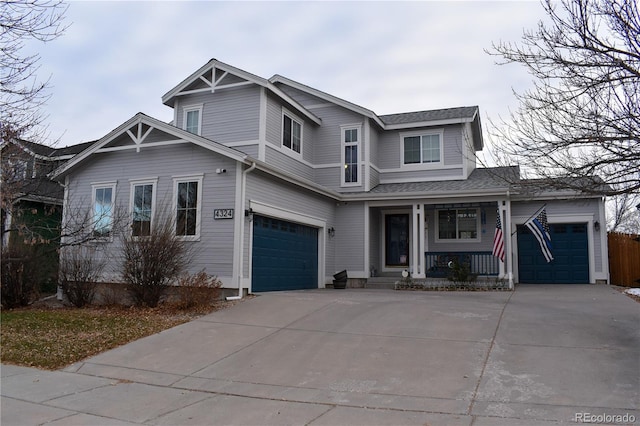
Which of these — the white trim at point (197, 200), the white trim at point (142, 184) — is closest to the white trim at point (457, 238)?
the white trim at point (197, 200)

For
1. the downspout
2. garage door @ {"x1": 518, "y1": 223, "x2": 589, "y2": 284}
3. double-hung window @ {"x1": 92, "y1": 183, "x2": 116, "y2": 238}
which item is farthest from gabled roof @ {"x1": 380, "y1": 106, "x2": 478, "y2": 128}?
double-hung window @ {"x1": 92, "y1": 183, "x2": 116, "y2": 238}

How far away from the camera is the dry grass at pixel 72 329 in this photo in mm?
8711

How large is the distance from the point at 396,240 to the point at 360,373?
13.0 meters

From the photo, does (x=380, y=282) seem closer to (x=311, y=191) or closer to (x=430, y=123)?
(x=311, y=191)

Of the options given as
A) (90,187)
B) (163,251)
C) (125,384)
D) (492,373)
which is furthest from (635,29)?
(90,187)

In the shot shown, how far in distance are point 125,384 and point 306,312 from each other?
4.68m

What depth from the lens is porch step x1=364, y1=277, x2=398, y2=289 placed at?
704 inches

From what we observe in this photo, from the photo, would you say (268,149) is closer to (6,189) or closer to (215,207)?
(215,207)

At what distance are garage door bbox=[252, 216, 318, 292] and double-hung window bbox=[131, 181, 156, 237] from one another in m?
3.09

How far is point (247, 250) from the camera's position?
13.3 meters

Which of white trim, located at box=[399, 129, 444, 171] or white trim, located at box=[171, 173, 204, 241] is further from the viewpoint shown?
white trim, located at box=[399, 129, 444, 171]

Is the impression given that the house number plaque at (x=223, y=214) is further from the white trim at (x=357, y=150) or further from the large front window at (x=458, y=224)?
the large front window at (x=458, y=224)

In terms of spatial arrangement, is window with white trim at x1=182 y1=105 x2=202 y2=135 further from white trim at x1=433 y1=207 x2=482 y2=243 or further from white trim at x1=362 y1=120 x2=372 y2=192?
white trim at x1=433 y1=207 x2=482 y2=243

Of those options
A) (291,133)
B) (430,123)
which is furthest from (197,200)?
(430,123)
